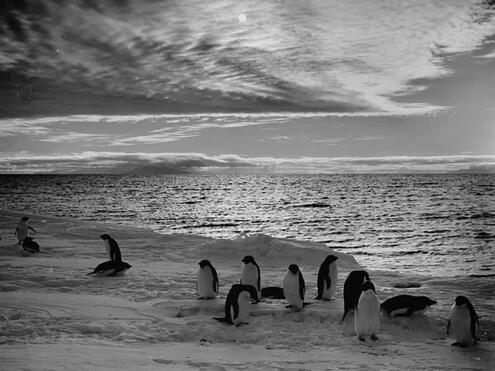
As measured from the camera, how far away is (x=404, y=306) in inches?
333

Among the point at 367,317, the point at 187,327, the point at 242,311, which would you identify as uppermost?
the point at 367,317

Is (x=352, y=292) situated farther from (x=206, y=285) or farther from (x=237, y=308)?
(x=206, y=285)

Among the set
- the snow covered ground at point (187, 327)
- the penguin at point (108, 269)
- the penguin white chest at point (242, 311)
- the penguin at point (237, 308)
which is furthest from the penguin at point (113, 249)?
the penguin white chest at point (242, 311)

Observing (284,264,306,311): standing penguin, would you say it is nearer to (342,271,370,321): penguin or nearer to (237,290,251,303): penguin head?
(342,271,370,321): penguin

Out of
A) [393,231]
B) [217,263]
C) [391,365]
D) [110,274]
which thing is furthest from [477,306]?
[393,231]

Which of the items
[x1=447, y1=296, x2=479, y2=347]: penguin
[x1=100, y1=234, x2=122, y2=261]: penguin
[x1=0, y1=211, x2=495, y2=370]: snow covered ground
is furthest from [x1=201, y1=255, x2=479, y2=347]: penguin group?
[x1=100, y1=234, x2=122, y2=261]: penguin

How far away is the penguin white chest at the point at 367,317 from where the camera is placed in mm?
7453

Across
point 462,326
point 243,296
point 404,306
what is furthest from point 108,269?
point 462,326

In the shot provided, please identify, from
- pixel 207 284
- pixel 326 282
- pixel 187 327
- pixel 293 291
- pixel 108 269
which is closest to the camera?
pixel 187 327

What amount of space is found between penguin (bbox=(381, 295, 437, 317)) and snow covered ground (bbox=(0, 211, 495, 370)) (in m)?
0.14

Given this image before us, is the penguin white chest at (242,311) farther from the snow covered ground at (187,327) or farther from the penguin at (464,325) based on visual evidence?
the penguin at (464,325)

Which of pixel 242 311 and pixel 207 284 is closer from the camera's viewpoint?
pixel 242 311

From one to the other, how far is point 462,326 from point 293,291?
299cm

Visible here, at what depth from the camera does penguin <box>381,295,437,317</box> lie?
334 inches
